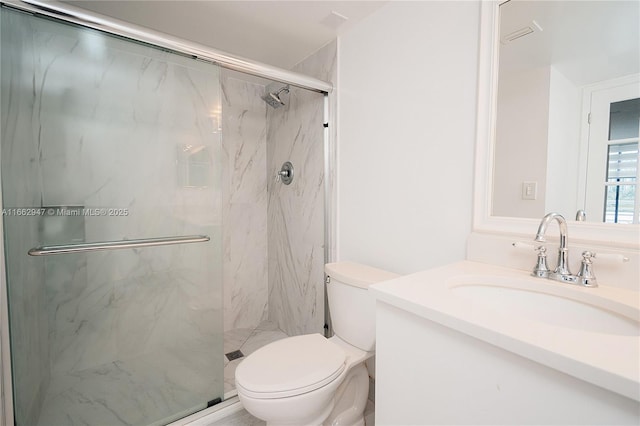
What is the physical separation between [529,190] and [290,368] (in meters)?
1.11

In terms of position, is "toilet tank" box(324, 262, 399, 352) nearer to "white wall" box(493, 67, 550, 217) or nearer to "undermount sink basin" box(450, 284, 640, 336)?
"undermount sink basin" box(450, 284, 640, 336)

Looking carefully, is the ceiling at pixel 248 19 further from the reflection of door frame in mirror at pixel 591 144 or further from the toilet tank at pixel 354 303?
the toilet tank at pixel 354 303

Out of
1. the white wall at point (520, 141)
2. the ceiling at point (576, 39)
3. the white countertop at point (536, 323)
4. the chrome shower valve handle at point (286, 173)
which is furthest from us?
the chrome shower valve handle at point (286, 173)

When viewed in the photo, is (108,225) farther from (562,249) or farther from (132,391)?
(562,249)

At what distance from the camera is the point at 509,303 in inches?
35.8

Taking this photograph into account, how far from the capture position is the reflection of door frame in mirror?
2.74ft

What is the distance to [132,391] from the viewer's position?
137 cm

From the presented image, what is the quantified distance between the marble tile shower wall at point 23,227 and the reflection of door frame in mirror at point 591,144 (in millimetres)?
1986

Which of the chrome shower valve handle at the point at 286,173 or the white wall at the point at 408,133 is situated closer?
the white wall at the point at 408,133

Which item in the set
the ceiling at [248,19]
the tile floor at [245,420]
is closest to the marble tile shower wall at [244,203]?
the ceiling at [248,19]

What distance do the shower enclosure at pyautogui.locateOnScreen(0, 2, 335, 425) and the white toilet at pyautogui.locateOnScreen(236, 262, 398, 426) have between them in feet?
1.76

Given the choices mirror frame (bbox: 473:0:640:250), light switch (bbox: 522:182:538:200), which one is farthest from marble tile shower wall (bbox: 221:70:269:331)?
light switch (bbox: 522:182:538:200)

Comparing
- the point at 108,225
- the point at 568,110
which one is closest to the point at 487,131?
the point at 568,110

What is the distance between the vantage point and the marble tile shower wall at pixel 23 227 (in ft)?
3.61
